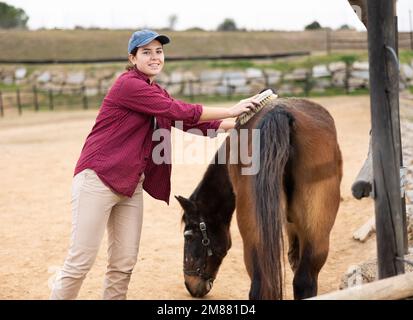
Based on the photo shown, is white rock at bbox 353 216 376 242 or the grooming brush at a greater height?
the grooming brush

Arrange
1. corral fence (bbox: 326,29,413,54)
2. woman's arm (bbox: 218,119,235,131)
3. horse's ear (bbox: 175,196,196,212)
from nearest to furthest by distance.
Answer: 1. woman's arm (bbox: 218,119,235,131)
2. horse's ear (bbox: 175,196,196,212)
3. corral fence (bbox: 326,29,413,54)

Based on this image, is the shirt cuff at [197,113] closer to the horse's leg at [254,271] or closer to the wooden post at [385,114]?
the horse's leg at [254,271]

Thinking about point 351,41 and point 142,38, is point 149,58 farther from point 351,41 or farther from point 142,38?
point 351,41

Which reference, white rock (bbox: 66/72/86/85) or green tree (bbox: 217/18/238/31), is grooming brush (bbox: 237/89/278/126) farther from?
green tree (bbox: 217/18/238/31)

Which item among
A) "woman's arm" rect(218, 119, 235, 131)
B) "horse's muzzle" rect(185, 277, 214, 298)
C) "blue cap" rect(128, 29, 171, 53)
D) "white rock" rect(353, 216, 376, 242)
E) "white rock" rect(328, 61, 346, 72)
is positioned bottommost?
"white rock" rect(353, 216, 376, 242)

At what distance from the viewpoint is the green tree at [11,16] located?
147 ft

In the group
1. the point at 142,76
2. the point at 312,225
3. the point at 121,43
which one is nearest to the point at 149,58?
the point at 142,76

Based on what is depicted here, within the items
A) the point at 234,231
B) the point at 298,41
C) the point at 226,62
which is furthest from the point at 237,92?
the point at 234,231

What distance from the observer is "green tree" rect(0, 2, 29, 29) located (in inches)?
1759

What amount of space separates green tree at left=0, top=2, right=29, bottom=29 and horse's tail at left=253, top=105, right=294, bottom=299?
141 feet

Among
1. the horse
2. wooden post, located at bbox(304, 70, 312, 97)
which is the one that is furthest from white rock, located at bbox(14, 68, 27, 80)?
the horse

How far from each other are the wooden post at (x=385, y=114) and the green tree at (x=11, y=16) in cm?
4342

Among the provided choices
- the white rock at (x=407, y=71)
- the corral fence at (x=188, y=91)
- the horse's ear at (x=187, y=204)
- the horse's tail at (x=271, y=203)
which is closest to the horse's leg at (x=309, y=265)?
the horse's tail at (x=271, y=203)

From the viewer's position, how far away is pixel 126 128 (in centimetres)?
361
